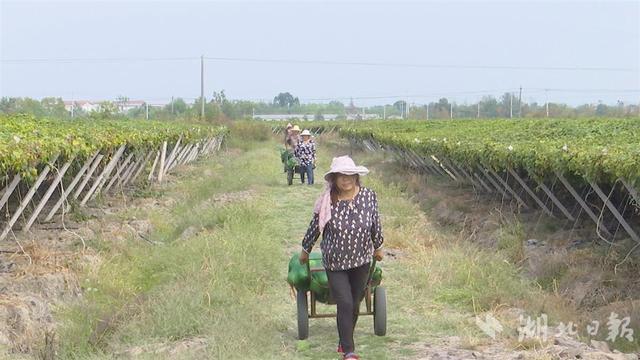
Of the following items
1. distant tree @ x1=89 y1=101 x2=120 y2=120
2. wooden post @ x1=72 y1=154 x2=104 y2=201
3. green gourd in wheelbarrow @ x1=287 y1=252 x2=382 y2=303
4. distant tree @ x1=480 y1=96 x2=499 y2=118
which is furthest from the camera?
distant tree @ x1=480 y1=96 x2=499 y2=118

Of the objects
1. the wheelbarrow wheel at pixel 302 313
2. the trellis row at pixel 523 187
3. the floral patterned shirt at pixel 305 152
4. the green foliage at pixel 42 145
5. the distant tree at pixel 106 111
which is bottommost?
the wheelbarrow wheel at pixel 302 313

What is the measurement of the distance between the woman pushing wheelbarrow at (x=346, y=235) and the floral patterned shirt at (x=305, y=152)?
11.5 metres

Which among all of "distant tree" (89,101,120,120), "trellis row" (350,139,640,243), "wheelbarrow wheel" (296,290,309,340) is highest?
"distant tree" (89,101,120,120)

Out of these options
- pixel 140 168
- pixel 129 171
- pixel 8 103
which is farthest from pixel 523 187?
pixel 8 103

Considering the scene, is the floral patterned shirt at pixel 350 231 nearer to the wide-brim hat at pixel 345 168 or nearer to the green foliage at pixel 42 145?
the wide-brim hat at pixel 345 168

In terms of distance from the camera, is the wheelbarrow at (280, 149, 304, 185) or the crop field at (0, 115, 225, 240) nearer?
the crop field at (0, 115, 225, 240)

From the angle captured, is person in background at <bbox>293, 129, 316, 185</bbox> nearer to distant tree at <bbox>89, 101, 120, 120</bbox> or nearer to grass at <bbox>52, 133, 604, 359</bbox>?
grass at <bbox>52, 133, 604, 359</bbox>

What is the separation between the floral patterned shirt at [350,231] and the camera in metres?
5.10

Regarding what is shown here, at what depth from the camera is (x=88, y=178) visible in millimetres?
12562

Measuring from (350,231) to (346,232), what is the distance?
3 cm

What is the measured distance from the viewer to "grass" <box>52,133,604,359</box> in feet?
19.1

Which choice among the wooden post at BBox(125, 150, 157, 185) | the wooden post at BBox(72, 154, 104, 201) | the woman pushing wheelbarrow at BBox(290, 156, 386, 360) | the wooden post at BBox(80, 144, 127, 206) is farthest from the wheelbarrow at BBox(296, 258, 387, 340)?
the wooden post at BBox(125, 150, 157, 185)

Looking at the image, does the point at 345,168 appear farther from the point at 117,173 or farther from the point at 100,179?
the point at 117,173

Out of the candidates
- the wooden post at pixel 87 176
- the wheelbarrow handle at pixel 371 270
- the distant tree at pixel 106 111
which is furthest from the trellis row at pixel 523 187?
the distant tree at pixel 106 111
